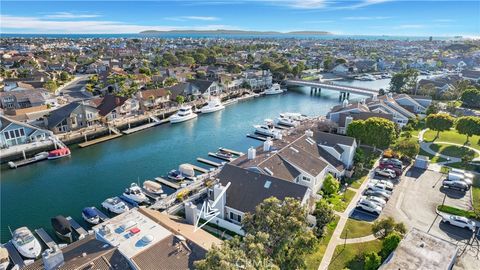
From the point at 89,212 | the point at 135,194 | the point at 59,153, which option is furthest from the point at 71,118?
the point at 89,212

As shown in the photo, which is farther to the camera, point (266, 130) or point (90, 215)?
point (266, 130)

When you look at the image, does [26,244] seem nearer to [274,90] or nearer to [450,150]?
[450,150]

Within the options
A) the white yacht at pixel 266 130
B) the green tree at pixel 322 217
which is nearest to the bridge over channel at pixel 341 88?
the white yacht at pixel 266 130

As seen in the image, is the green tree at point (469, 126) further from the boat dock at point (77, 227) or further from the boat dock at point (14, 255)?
the boat dock at point (14, 255)

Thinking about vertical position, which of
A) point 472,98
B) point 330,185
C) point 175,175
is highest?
point 472,98

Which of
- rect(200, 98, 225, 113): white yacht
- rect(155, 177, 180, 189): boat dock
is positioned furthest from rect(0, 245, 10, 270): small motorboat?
rect(200, 98, 225, 113): white yacht
